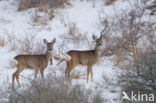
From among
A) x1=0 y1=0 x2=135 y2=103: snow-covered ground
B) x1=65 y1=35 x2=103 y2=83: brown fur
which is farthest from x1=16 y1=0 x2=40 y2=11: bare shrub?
x1=65 y1=35 x2=103 y2=83: brown fur

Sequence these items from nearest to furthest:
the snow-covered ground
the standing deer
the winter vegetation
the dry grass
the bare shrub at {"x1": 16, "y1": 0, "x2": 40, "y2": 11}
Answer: the winter vegetation, the standing deer, the snow-covered ground, the dry grass, the bare shrub at {"x1": 16, "y1": 0, "x2": 40, "y2": 11}

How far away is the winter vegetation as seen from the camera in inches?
255

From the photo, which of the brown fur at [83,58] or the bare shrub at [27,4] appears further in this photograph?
the bare shrub at [27,4]

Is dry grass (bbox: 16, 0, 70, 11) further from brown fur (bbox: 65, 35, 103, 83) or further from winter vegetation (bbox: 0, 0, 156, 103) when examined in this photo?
brown fur (bbox: 65, 35, 103, 83)

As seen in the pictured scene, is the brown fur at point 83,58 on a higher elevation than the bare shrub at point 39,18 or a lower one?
lower

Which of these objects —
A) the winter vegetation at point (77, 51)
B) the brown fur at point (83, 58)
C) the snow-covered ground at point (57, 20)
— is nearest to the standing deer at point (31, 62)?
the winter vegetation at point (77, 51)

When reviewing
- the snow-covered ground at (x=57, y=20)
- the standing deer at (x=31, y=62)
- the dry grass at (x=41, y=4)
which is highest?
the dry grass at (x=41, y=4)

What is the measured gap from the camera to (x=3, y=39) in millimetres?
14156

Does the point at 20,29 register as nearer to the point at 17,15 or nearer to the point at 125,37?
the point at 17,15

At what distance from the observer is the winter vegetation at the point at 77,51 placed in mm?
6488

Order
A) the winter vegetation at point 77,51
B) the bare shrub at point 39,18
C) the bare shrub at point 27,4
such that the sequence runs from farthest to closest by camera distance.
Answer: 1. the bare shrub at point 27,4
2. the bare shrub at point 39,18
3. the winter vegetation at point 77,51

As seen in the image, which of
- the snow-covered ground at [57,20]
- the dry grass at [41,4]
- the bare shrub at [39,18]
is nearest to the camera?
the snow-covered ground at [57,20]

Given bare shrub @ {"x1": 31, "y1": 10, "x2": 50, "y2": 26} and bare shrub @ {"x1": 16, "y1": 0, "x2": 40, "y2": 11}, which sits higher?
bare shrub @ {"x1": 16, "y1": 0, "x2": 40, "y2": 11}

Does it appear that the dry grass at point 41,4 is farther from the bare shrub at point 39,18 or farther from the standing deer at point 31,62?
the standing deer at point 31,62
